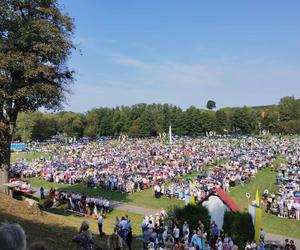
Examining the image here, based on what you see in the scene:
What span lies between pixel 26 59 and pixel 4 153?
17.5 feet

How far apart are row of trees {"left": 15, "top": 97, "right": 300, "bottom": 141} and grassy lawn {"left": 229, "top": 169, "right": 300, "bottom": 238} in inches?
2593

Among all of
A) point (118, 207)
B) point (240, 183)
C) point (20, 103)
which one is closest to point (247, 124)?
point (240, 183)

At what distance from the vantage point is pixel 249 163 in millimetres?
46281

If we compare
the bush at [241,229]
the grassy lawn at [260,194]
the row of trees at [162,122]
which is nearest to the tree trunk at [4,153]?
the bush at [241,229]

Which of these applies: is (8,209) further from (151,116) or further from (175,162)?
(151,116)

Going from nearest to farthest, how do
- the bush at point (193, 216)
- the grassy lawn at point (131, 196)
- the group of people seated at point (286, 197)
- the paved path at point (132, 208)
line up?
the bush at point (193, 216)
the group of people seated at point (286, 197)
the paved path at point (132, 208)
the grassy lawn at point (131, 196)

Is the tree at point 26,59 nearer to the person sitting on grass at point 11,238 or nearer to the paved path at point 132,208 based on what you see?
the paved path at point 132,208

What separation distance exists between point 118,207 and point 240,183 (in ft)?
43.0

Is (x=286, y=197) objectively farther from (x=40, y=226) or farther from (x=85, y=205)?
(x=40, y=226)

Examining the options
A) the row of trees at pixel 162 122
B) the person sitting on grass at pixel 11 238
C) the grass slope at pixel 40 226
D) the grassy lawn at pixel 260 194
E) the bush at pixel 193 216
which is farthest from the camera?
the row of trees at pixel 162 122

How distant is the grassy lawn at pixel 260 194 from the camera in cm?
2466

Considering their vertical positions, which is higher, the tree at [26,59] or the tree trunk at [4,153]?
the tree at [26,59]

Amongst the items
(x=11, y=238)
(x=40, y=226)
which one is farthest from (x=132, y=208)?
(x=11, y=238)

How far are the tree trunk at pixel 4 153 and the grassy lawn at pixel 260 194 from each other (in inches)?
615
